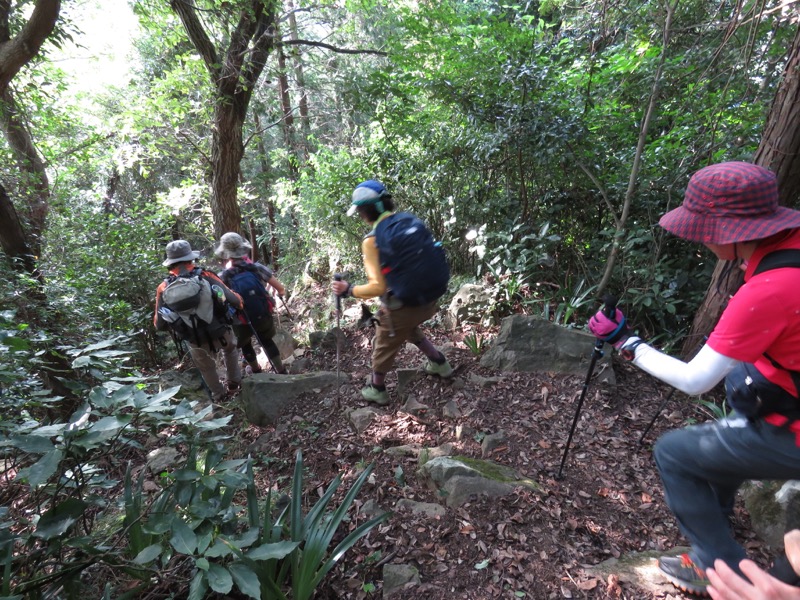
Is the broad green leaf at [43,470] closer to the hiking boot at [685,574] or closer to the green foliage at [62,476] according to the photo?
the green foliage at [62,476]

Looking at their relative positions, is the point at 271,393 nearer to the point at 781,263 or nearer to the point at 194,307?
the point at 194,307

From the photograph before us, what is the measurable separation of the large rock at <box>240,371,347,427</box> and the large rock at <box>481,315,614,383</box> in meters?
1.98

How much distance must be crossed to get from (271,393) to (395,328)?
5.30 feet

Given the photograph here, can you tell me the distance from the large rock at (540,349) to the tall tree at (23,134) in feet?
19.1

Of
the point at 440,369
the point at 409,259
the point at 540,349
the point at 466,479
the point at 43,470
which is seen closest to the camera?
the point at 43,470

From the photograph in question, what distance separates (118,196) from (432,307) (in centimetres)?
1519

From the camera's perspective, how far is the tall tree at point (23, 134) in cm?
422

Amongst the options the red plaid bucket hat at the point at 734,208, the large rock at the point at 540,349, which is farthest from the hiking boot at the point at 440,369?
the red plaid bucket hat at the point at 734,208

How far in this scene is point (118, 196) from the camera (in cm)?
A: 1425

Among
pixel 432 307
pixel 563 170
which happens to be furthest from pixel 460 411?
pixel 563 170

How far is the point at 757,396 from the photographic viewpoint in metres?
1.60

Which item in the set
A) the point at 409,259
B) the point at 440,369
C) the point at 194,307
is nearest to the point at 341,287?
the point at 409,259

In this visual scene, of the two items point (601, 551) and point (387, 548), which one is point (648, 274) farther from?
point (387, 548)

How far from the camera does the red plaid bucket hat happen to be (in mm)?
1567
